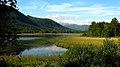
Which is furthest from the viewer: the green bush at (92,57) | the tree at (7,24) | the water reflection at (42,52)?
the water reflection at (42,52)

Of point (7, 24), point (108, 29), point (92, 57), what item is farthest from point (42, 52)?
point (108, 29)

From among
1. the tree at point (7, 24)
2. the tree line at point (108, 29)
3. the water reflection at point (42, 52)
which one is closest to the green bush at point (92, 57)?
the tree at point (7, 24)

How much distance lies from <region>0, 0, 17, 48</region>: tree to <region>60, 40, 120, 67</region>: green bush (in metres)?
12.5

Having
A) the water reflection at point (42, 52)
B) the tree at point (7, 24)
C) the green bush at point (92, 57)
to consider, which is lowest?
the water reflection at point (42, 52)

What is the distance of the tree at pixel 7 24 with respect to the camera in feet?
53.6

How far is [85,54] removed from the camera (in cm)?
3092

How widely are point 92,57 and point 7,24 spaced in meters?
15.9

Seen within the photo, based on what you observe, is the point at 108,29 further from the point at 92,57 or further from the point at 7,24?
the point at 7,24

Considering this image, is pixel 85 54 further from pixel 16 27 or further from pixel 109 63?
pixel 16 27

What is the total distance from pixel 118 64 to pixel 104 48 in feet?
8.44

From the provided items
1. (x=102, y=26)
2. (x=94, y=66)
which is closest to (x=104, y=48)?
(x=94, y=66)

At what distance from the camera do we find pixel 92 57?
31.1m

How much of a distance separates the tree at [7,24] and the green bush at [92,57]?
491 inches

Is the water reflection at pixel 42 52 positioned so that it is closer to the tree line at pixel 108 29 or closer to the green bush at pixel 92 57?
the green bush at pixel 92 57
